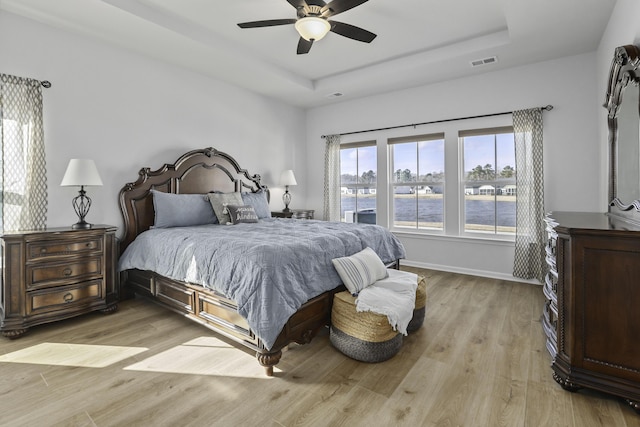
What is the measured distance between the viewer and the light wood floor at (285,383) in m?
1.65

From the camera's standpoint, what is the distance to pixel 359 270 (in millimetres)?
2523

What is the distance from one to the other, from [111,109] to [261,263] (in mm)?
2774

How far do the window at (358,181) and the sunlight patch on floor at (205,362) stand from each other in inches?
143

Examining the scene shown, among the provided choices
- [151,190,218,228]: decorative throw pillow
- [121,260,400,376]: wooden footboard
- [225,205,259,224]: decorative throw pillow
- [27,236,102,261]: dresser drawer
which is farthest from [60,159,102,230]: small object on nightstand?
[225,205,259,224]: decorative throw pillow

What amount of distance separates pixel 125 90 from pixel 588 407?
4736 millimetres

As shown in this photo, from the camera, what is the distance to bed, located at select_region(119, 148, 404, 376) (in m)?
2.05

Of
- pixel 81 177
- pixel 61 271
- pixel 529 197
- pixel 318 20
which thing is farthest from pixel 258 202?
pixel 529 197

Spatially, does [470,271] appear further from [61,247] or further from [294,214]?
[61,247]

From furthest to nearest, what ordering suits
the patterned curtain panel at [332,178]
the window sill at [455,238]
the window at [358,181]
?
1. the patterned curtain panel at [332,178]
2. the window at [358,181]
3. the window sill at [455,238]

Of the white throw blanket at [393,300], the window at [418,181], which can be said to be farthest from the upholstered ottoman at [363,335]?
the window at [418,181]

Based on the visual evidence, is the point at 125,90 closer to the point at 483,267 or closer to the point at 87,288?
the point at 87,288

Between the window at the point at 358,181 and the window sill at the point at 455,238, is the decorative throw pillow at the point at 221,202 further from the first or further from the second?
the window sill at the point at 455,238

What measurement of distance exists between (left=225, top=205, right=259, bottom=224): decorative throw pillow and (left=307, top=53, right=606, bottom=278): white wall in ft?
8.09

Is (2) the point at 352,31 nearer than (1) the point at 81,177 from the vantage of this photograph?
Yes
